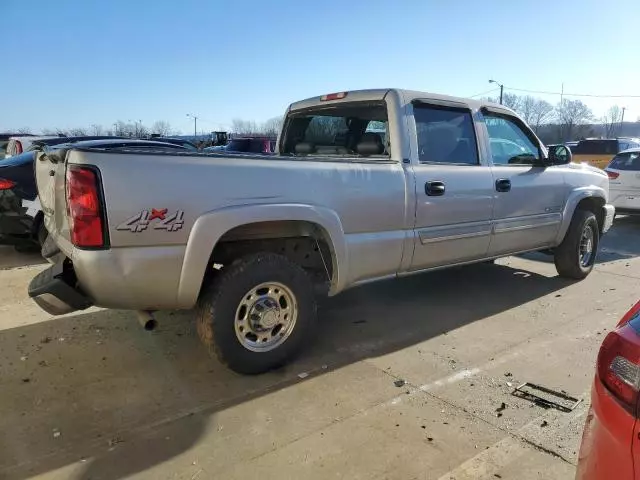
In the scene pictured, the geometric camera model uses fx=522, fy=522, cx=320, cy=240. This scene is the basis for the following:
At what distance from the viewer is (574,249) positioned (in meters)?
6.17

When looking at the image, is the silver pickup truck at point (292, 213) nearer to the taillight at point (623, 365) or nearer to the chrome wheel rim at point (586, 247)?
the chrome wheel rim at point (586, 247)

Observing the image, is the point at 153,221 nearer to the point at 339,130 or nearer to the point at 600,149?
the point at 339,130

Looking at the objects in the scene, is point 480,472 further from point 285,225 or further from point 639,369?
point 285,225

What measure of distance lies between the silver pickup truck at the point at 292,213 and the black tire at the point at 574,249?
2.08ft

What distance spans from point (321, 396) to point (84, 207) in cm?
184

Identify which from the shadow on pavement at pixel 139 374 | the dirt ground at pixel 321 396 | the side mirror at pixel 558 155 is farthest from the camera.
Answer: the side mirror at pixel 558 155

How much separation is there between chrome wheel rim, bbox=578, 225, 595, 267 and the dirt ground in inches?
43.0

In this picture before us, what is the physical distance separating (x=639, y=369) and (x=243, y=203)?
2.31m

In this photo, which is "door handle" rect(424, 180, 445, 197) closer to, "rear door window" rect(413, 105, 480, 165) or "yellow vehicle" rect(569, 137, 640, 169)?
"rear door window" rect(413, 105, 480, 165)

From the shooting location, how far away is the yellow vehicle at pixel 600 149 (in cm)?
1753

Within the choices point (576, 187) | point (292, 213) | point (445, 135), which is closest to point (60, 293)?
point (292, 213)

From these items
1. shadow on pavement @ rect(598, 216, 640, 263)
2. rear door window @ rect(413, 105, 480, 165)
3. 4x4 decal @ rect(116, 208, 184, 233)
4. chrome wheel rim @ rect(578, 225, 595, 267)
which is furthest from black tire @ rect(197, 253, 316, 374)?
shadow on pavement @ rect(598, 216, 640, 263)

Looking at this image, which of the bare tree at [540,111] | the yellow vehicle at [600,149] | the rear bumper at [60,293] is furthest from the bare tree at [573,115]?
the rear bumper at [60,293]

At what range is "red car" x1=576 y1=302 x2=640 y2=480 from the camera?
158 centimetres
